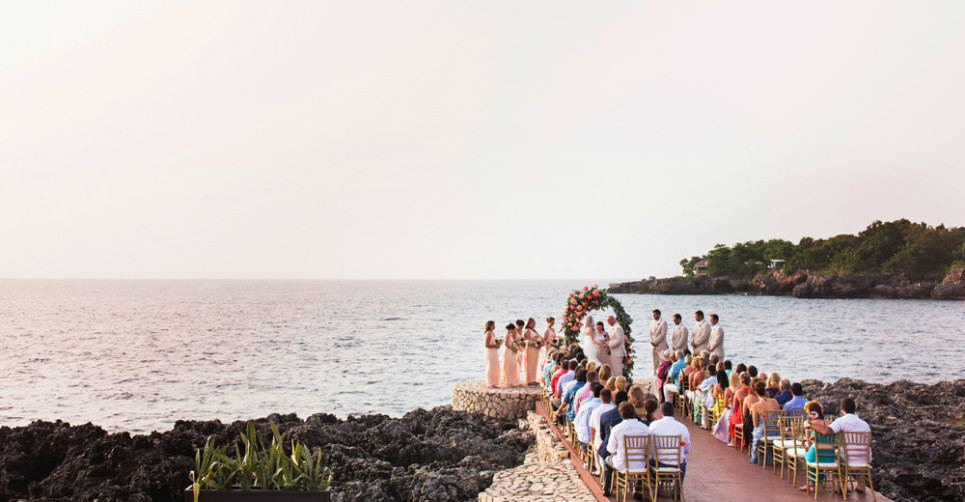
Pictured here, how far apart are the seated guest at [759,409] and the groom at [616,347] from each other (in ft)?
22.8

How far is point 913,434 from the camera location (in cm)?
1991

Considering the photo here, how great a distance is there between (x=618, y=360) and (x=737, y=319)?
79.8 meters

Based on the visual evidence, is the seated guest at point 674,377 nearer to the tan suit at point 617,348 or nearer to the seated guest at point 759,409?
the tan suit at point 617,348

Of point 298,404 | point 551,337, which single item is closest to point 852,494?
point 551,337

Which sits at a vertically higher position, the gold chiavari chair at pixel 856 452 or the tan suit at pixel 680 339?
the tan suit at pixel 680 339

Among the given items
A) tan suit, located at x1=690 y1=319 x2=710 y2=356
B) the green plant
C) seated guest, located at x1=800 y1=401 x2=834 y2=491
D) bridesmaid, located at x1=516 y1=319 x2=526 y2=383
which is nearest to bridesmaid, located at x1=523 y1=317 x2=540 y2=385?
bridesmaid, located at x1=516 y1=319 x2=526 y2=383

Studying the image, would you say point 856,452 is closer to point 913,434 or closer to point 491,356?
point 913,434

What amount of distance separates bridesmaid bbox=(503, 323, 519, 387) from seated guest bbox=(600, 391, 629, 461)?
421 inches

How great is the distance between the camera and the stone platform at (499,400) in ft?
71.4

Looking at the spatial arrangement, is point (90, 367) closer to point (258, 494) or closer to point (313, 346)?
point (313, 346)

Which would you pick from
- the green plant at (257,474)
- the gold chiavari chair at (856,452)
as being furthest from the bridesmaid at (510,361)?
the green plant at (257,474)

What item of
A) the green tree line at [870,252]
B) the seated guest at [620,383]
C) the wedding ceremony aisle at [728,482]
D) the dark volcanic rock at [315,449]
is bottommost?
the dark volcanic rock at [315,449]

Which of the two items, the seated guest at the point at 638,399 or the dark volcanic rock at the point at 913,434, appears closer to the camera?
the seated guest at the point at 638,399

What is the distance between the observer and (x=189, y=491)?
9.70 metres
